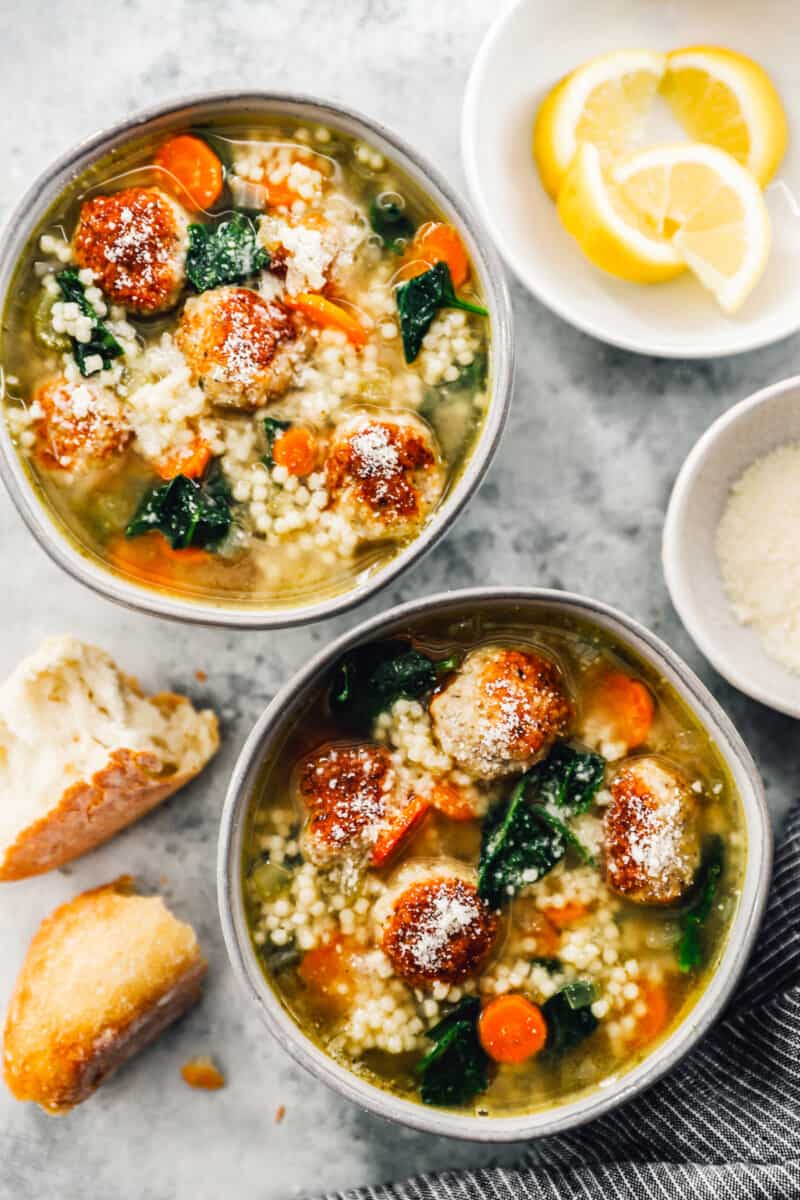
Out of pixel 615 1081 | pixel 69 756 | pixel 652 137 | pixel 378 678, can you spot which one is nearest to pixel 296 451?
pixel 378 678

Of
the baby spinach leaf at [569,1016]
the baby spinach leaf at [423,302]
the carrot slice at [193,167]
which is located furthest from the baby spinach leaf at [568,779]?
the carrot slice at [193,167]

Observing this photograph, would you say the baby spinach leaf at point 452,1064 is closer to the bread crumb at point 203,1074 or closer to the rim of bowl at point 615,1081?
the rim of bowl at point 615,1081

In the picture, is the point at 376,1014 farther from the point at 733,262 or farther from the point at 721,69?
the point at 721,69

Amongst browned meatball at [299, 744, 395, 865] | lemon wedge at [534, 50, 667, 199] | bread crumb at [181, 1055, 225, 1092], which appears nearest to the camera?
browned meatball at [299, 744, 395, 865]

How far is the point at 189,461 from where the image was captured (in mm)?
2457

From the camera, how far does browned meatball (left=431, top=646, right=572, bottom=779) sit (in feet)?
7.89

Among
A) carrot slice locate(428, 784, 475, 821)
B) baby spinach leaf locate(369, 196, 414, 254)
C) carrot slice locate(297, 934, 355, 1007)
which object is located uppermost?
baby spinach leaf locate(369, 196, 414, 254)

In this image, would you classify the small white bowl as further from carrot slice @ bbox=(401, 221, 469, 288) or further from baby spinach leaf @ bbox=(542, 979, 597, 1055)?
baby spinach leaf @ bbox=(542, 979, 597, 1055)

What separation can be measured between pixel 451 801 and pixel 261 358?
3.27 feet

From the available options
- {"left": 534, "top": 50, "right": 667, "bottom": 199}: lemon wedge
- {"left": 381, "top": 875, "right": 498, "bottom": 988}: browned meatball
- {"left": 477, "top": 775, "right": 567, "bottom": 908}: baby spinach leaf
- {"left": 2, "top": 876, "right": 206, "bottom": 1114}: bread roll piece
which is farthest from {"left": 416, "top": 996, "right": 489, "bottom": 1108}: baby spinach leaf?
{"left": 534, "top": 50, "right": 667, "bottom": 199}: lemon wedge

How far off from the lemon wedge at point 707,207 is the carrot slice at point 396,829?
1319 millimetres

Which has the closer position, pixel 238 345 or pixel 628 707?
pixel 238 345

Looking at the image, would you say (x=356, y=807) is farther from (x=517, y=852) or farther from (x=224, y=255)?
(x=224, y=255)

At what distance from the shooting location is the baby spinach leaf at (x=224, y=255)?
2461mm
